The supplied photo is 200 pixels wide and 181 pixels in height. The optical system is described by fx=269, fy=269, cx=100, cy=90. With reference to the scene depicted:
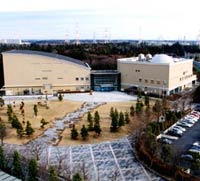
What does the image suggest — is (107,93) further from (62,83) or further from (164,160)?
(164,160)

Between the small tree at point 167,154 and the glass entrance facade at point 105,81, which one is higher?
the glass entrance facade at point 105,81

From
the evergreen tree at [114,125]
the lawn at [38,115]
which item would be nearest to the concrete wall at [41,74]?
the lawn at [38,115]

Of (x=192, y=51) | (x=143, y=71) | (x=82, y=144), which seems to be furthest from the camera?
(x=192, y=51)

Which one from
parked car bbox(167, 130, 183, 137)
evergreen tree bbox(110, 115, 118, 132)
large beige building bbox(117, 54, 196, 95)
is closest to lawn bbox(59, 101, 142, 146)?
evergreen tree bbox(110, 115, 118, 132)

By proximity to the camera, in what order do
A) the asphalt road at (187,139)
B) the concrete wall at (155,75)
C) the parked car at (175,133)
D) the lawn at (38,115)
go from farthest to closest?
the concrete wall at (155,75)
the lawn at (38,115)
the parked car at (175,133)
the asphalt road at (187,139)

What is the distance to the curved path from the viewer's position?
1038 cm

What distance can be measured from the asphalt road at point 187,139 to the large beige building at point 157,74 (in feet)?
27.8

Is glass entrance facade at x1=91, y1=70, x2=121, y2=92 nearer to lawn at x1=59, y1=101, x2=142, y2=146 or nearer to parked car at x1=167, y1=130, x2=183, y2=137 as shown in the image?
lawn at x1=59, y1=101, x2=142, y2=146

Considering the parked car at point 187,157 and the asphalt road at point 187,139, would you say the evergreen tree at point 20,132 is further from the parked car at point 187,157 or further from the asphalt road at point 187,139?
the parked car at point 187,157

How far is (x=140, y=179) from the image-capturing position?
10070 millimetres

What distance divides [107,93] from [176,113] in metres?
9.98

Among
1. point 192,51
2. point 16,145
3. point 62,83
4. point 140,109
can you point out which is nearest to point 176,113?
point 140,109

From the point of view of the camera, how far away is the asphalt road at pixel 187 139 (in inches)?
503

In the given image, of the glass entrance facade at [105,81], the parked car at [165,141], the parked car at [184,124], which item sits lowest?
the parked car at [165,141]
